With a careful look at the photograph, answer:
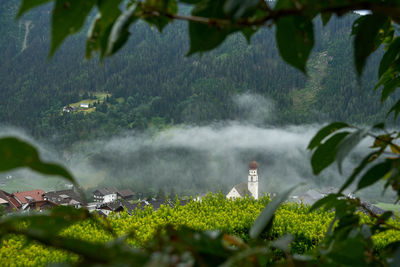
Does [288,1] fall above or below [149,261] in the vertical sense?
above

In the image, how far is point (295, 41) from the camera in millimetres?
361

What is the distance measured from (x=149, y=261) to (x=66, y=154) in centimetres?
3588

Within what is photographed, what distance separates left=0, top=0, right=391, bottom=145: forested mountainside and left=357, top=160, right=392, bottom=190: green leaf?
32269 millimetres

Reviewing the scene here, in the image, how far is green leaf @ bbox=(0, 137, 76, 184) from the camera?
0.86 feet

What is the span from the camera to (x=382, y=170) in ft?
1.54

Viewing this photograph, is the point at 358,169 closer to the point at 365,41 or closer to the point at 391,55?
the point at 365,41

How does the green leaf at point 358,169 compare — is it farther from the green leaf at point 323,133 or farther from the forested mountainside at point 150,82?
the forested mountainside at point 150,82

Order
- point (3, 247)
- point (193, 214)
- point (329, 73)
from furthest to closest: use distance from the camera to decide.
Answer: point (329, 73), point (193, 214), point (3, 247)

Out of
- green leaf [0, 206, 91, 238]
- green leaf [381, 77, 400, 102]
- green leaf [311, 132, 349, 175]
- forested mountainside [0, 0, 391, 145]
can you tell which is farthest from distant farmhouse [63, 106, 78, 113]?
green leaf [0, 206, 91, 238]

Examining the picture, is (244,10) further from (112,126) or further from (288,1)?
(112,126)

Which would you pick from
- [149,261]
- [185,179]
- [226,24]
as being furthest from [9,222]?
[185,179]

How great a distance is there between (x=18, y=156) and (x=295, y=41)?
268mm

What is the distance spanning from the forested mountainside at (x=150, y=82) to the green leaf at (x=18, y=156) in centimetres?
3254

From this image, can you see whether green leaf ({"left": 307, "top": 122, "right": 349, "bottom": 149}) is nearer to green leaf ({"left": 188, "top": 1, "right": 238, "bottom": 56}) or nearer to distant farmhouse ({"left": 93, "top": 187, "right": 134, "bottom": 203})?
green leaf ({"left": 188, "top": 1, "right": 238, "bottom": 56})
